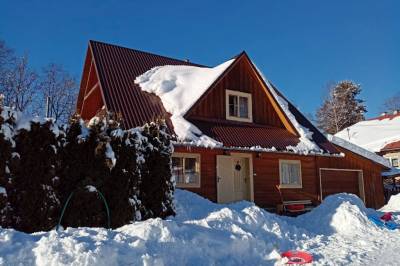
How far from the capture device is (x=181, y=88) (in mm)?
14672

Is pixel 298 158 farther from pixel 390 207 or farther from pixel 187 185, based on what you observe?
pixel 187 185

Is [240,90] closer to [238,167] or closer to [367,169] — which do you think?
[238,167]

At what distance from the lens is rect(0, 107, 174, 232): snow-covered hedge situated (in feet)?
20.6

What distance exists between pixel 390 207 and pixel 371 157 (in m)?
5.68

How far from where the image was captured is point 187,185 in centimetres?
1266

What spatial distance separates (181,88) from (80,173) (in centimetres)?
805

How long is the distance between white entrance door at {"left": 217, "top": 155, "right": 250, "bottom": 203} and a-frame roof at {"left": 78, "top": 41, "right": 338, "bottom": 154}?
1.13 meters

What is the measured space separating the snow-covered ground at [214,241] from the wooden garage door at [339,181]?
656 cm

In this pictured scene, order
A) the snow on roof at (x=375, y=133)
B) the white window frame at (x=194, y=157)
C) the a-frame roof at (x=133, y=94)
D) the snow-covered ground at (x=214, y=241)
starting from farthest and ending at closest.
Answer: the snow on roof at (x=375, y=133)
the a-frame roof at (x=133, y=94)
the white window frame at (x=194, y=157)
the snow-covered ground at (x=214, y=241)

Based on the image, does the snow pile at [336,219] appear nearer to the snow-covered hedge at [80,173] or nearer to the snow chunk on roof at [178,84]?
the snow-covered hedge at [80,173]

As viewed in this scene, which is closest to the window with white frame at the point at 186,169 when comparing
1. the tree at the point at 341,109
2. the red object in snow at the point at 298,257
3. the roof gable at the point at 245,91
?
the roof gable at the point at 245,91

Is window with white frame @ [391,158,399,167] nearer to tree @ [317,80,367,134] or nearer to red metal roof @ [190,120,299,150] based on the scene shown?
tree @ [317,80,367,134]

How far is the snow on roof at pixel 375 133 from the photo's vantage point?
31812 mm

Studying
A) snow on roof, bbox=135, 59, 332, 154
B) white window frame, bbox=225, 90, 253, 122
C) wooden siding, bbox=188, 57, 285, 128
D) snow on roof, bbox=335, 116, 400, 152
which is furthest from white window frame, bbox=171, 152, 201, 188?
snow on roof, bbox=335, 116, 400, 152
